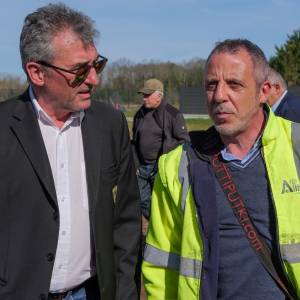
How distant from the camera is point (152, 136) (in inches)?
225

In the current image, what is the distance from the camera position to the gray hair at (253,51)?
2012mm

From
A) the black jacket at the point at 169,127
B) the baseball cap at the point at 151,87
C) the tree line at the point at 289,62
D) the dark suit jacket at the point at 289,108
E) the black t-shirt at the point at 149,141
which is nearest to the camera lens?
the dark suit jacket at the point at 289,108

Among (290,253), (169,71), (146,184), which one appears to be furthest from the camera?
(169,71)

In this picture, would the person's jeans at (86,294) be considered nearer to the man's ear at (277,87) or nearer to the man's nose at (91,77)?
the man's nose at (91,77)

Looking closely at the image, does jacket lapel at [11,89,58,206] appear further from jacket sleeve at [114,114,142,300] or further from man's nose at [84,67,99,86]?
jacket sleeve at [114,114,142,300]

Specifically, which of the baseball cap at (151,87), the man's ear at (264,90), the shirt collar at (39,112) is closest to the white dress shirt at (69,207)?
the shirt collar at (39,112)

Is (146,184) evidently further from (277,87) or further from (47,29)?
(47,29)

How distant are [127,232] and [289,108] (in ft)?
11.4

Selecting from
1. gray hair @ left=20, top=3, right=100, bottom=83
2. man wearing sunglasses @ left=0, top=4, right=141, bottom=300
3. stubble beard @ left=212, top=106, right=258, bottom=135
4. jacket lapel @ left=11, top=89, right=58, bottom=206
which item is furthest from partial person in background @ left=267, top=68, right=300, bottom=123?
jacket lapel @ left=11, top=89, right=58, bottom=206

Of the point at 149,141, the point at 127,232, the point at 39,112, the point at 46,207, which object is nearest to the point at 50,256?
the point at 46,207

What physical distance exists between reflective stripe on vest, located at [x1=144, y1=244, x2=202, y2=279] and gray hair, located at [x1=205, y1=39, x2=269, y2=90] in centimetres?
105

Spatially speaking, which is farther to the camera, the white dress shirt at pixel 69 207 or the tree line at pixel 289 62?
the tree line at pixel 289 62

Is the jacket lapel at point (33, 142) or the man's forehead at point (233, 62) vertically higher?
the man's forehead at point (233, 62)

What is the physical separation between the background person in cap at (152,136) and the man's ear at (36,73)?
11.9 ft
